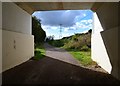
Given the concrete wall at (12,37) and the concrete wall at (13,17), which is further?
the concrete wall at (13,17)

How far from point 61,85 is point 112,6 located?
460 centimetres

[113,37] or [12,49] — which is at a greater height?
[113,37]

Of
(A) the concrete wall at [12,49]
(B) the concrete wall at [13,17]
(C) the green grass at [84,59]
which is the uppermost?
(B) the concrete wall at [13,17]

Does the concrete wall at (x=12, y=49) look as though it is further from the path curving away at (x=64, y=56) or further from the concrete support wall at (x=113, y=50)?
the concrete support wall at (x=113, y=50)

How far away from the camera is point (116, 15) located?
914 cm

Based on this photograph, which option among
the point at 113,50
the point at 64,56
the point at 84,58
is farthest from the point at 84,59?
the point at 113,50

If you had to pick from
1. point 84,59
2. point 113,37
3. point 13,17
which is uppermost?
point 13,17

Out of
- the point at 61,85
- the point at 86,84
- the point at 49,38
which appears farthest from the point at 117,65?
the point at 49,38

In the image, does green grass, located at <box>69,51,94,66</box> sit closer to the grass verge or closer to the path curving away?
the grass verge

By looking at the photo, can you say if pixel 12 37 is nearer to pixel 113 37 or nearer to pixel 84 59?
pixel 113 37

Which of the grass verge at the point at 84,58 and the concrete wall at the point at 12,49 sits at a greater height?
the concrete wall at the point at 12,49

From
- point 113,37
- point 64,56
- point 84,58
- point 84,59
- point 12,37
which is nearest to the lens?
point 113,37

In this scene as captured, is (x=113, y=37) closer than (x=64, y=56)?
Yes

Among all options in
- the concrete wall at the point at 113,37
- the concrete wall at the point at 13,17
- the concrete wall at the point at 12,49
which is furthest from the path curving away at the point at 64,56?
the concrete wall at the point at 113,37
